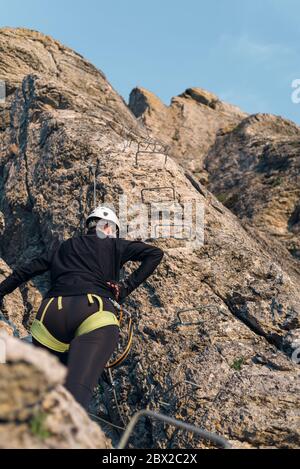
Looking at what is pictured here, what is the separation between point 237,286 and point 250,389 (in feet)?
8.59

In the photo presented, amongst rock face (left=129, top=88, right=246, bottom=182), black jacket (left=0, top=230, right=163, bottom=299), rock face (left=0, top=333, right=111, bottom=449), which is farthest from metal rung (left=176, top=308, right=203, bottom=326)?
rock face (left=129, top=88, right=246, bottom=182)

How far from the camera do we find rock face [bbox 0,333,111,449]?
157 inches

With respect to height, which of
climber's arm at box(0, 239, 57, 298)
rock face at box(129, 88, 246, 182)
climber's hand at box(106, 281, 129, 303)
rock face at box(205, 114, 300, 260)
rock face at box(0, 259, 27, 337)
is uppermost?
rock face at box(129, 88, 246, 182)

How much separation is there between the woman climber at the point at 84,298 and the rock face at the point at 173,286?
6.03ft

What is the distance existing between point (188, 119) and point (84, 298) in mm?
29317

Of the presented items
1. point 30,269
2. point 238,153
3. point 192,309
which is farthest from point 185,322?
point 238,153

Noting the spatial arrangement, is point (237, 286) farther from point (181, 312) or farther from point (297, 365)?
Answer: point (297, 365)

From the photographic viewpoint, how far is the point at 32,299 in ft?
42.9

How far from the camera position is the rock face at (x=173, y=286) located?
8953mm

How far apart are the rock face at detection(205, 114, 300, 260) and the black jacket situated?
1042 cm

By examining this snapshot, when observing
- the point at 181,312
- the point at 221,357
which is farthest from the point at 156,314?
the point at 221,357

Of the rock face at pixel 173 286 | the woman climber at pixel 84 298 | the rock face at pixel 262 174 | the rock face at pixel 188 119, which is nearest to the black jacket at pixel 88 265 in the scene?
the woman climber at pixel 84 298

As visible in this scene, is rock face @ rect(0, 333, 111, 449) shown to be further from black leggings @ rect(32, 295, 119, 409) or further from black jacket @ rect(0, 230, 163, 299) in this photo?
black jacket @ rect(0, 230, 163, 299)

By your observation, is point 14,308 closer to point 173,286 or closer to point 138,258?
point 173,286
